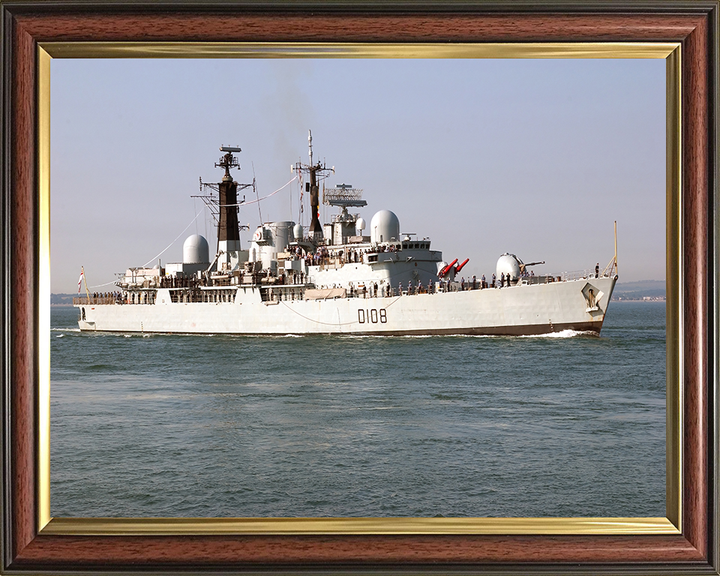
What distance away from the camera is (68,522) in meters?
3.86

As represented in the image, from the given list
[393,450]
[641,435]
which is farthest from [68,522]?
[641,435]

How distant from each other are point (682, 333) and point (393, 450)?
900 centimetres

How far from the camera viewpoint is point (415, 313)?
37.6m

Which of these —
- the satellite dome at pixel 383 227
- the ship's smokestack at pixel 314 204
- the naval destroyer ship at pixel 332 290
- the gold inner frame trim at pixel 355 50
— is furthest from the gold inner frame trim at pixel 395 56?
the ship's smokestack at pixel 314 204

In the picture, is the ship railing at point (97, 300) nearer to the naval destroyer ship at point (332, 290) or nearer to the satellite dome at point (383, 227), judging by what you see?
the naval destroyer ship at point (332, 290)

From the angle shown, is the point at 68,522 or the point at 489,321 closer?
the point at 68,522

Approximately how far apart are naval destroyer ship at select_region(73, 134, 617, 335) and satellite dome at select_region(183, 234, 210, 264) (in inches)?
3.1

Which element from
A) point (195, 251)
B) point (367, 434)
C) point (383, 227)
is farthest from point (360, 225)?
point (367, 434)

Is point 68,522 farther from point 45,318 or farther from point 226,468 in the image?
point 226,468

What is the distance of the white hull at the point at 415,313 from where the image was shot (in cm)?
3453

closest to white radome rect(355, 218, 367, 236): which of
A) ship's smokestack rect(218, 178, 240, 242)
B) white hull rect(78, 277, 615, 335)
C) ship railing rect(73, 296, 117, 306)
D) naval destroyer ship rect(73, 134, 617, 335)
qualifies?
naval destroyer ship rect(73, 134, 617, 335)

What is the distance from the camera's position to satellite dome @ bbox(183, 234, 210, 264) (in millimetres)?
55250

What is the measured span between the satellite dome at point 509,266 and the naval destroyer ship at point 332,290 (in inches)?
2.3

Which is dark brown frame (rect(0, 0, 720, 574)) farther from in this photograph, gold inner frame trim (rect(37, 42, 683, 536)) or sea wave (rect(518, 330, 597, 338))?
sea wave (rect(518, 330, 597, 338))
